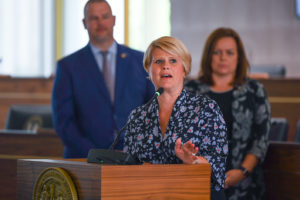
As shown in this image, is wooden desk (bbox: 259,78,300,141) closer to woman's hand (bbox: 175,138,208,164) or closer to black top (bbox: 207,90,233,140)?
black top (bbox: 207,90,233,140)

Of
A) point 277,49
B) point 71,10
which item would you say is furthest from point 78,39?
point 277,49

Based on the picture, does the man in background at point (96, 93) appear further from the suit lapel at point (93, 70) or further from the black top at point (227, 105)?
the black top at point (227, 105)

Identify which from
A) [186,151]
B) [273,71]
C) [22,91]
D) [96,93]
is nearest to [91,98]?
[96,93]

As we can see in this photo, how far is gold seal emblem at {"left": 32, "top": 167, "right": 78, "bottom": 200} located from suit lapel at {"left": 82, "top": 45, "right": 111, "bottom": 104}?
0.89 m

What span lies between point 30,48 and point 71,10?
38.0 inches

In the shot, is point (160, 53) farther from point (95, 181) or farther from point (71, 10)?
point (71, 10)

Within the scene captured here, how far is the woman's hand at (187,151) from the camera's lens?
1.70 m

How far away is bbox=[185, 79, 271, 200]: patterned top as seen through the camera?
2.84 m

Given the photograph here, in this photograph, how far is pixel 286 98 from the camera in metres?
5.36

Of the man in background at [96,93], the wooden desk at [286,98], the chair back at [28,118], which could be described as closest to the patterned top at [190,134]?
the man in background at [96,93]

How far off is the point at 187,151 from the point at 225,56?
1327 millimetres

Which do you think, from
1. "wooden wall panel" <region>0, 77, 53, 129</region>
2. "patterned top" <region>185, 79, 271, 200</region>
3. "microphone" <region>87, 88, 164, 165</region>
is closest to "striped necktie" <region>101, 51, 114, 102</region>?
"patterned top" <region>185, 79, 271, 200</region>

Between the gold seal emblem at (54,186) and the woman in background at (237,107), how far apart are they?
3.93 feet

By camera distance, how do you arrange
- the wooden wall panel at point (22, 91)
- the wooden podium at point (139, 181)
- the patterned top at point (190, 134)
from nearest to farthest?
the wooden podium at point (139, 181) < the patterned top at point (190, 134) < the wooden wall panel at point (22, 91)
